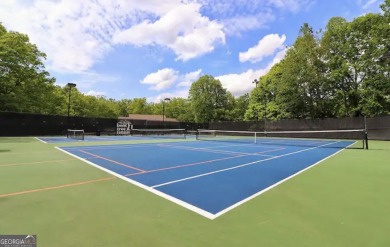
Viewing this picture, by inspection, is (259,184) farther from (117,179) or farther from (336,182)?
(117,179)

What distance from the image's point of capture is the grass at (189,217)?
309 centimetres

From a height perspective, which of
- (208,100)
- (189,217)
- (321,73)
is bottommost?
(189,217)

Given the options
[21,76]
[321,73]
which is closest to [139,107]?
[21,76]

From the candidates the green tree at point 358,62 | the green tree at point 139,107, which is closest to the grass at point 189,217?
the green tree at point 358,62

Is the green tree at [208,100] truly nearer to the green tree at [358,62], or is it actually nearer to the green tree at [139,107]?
the green tree at [358,62]

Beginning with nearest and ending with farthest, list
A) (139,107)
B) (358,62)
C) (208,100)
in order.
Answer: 1. (358,62)
2. (208,100)
3. (139,107)

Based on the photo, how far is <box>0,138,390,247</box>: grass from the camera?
10.1 ft

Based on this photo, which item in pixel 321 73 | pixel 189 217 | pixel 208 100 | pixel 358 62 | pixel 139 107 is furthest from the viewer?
pixel 139 107

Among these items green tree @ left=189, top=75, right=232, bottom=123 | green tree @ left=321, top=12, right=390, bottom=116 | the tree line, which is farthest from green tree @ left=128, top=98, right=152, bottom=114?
green tree @ left=321, top=12, right=390, bottom=116

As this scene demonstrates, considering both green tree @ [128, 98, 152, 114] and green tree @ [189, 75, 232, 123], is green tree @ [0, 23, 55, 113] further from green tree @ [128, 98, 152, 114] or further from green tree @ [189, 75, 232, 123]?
green tree @ [128, 98, 152, 114]

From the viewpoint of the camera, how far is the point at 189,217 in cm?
382

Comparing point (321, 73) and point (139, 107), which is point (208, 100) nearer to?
point (321, 73)

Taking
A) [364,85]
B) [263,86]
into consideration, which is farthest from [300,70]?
[263,86]

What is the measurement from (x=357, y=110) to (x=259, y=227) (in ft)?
111
